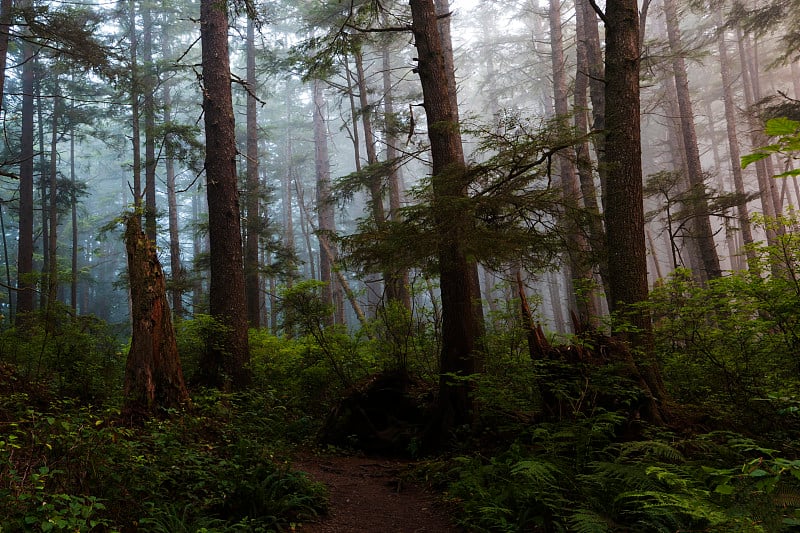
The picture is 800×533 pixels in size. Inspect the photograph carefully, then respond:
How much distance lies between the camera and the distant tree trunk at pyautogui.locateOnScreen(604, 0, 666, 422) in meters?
6.19

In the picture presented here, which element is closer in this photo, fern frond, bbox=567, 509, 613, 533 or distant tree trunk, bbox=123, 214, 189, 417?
fern frond, bbox=567, 509, 613, 533

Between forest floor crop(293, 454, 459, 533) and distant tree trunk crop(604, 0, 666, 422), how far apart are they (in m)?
3.11

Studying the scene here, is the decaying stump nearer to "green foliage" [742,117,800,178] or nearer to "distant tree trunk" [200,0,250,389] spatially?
"distant tree trunk" [200,0,250,389]

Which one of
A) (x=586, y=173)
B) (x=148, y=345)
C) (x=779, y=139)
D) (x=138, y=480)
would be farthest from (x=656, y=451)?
(x=586, y=173)

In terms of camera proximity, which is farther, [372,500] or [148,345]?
[148,345]

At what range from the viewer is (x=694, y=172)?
15.9 metres

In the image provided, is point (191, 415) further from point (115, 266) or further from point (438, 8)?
point (115, 266)

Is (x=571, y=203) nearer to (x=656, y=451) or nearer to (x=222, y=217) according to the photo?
(x=656, y=451)

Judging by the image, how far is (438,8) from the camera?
58.1 ft

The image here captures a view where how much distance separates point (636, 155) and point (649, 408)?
3.12 meters

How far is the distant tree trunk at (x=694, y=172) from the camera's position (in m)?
12.7

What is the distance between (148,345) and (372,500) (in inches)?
136

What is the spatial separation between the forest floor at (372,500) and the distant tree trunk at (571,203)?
9.40ft

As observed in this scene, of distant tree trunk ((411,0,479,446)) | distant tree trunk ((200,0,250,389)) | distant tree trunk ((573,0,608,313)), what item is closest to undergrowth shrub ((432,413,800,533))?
distant tree trunk ((411,0,479,446))
